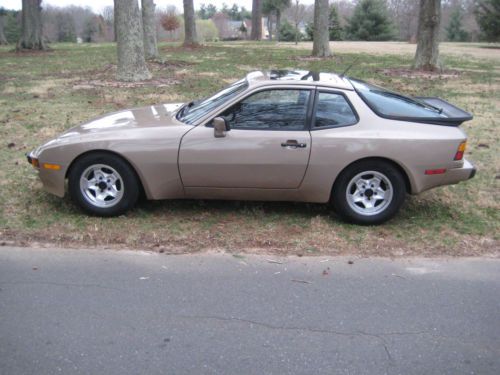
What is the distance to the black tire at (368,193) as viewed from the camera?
17.2ft

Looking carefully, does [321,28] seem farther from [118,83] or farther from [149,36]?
[118,83]

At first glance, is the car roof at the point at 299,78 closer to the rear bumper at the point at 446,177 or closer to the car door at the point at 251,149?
the car door at the point at 251,149

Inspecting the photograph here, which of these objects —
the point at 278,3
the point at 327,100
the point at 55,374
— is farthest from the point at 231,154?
the point at 278,3

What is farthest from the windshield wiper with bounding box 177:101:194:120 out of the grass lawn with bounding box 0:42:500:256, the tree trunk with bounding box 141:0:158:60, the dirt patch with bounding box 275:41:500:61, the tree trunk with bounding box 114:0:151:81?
the dirt patch with bounding box 275:41:500:61

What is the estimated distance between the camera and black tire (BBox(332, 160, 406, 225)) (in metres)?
5.24

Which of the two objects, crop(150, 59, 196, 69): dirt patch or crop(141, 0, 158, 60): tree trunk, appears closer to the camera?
crop(150, 59, 196, 69): dirt patch

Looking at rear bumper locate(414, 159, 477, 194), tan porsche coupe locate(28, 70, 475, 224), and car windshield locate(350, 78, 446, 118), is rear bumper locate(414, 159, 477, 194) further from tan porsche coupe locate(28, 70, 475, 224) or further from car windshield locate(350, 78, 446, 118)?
car windshield locate(350, 78, 446, 118)

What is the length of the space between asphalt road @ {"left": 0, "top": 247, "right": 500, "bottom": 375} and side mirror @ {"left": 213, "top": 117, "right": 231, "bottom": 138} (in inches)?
48.0

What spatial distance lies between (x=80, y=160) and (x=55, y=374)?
2.63 meters

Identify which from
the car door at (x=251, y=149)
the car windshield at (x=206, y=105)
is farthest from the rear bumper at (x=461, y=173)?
the car windshield at (x=206, y=105)

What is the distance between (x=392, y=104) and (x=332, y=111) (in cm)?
68

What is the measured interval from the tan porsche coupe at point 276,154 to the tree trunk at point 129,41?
26.3 feet

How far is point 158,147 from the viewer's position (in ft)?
17.0

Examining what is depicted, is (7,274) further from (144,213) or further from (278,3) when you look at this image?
(278,3)
